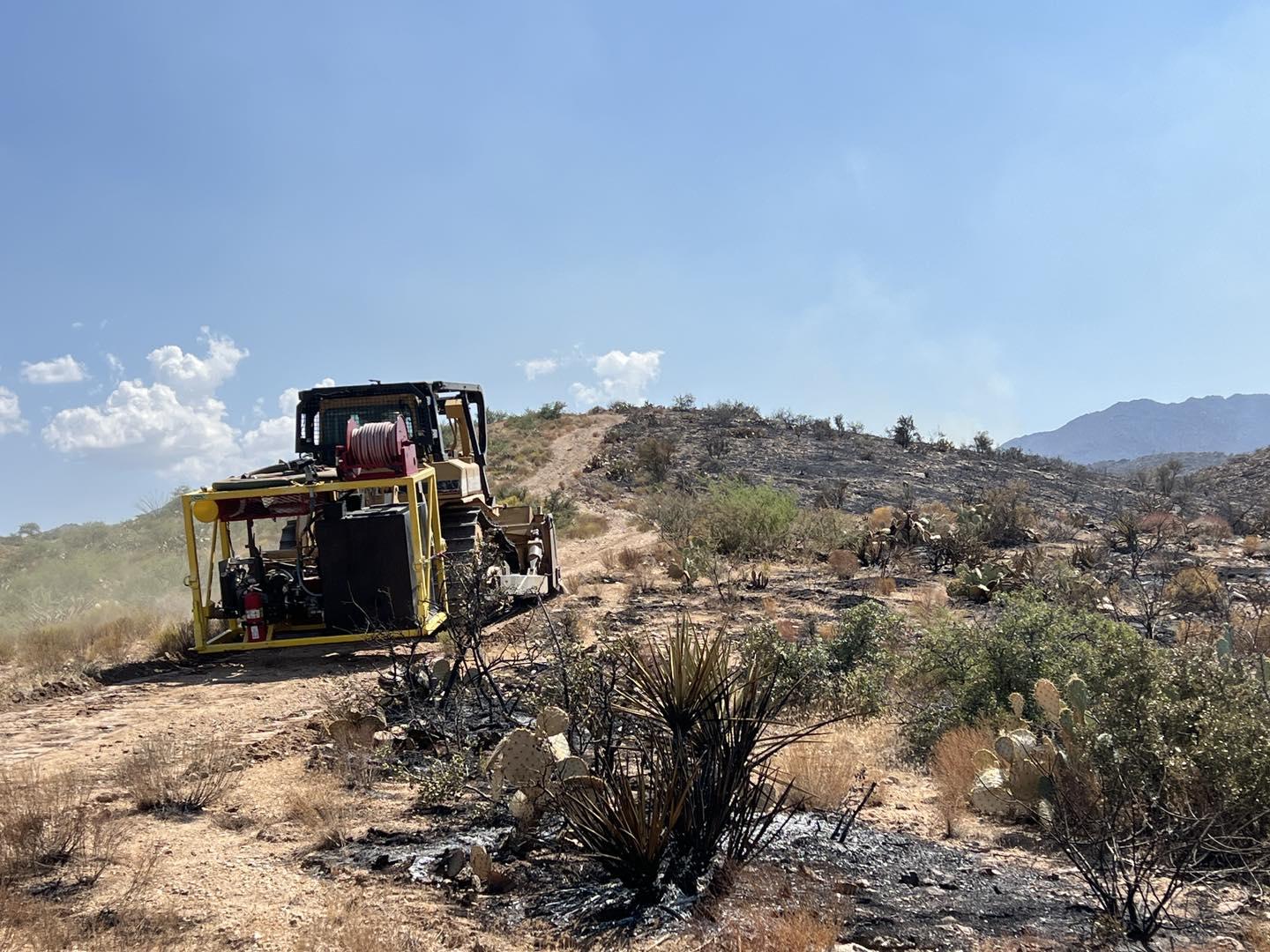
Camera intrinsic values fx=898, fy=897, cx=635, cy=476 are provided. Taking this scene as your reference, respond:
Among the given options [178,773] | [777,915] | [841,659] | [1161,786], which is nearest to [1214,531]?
[841,659]

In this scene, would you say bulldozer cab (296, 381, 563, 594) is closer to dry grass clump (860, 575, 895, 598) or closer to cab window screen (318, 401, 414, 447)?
cab window screen (318, 401, 414, 447)

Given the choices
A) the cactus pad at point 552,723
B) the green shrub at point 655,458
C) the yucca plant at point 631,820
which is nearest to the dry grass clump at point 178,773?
the cactus pad at point 552,723

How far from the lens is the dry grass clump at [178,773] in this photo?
551cm

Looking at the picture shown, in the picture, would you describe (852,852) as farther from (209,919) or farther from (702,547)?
(702,547)

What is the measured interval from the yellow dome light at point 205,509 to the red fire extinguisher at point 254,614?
3.11 ft

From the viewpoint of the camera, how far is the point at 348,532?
9.70 meters

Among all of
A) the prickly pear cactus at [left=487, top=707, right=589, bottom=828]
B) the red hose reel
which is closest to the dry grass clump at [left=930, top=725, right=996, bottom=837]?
the prickly pear cactus at [left=487, top=707, right=589, bottom=828]

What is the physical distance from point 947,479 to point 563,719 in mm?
32760

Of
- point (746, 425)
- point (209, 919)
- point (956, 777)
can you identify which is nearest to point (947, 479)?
point (746, 425)

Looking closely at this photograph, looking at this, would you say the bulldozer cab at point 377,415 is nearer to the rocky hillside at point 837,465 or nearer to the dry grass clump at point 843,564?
the dry grass clump at point 843,564

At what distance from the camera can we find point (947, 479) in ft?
117

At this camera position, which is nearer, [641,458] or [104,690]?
[104,690]

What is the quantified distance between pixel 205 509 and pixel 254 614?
1.29 meters

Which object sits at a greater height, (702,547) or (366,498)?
(366,498)
